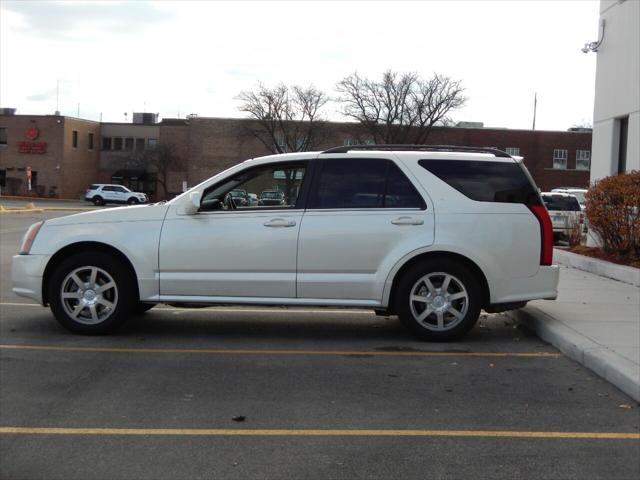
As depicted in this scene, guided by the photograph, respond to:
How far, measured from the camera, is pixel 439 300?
7.18 m

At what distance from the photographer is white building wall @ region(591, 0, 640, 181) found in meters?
14.1

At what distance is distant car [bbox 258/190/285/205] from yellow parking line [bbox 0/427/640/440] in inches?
124

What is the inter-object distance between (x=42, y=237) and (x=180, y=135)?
6418 centimetres

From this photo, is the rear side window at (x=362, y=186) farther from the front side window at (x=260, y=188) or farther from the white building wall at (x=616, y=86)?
the white building wall at (x=616, y=86)

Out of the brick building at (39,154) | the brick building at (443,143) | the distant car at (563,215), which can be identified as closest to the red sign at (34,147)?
the brick building at (39,154)

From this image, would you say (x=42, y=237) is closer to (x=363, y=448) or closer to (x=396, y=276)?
(x=396, y=276)

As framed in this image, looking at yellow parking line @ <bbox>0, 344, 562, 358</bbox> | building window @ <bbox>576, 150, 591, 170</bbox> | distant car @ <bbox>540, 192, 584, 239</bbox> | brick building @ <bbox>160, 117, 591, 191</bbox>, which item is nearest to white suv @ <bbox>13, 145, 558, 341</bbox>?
yellow parking line @ <bbox>0, 344, 562, 358</bbox>

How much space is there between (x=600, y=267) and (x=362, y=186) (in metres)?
6.89

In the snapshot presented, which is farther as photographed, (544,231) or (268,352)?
(544,231)

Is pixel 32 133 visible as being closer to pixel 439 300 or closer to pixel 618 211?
pixel 618 211

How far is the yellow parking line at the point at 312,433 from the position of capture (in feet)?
15.3

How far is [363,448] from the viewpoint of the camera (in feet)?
14.6

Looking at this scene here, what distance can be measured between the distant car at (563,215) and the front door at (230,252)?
7.25 meters

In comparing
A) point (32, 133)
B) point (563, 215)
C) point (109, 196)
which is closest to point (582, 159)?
point (109, 196)
